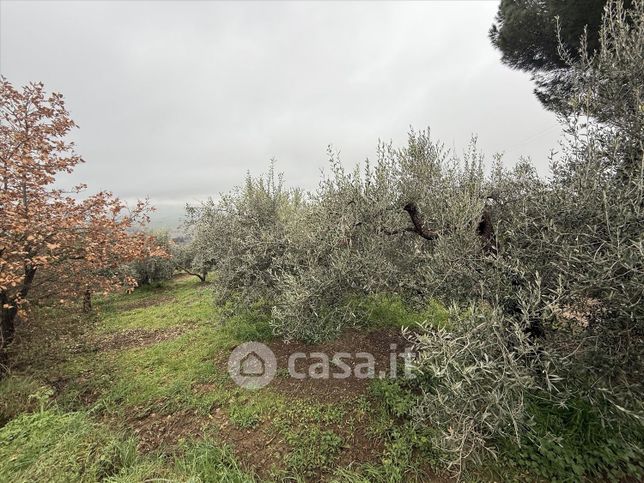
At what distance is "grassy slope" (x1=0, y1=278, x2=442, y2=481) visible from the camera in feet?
14.6

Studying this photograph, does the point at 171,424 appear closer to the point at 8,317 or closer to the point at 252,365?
the point at 252,365

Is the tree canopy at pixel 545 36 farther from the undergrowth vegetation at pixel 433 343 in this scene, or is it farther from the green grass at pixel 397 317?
the green grass at pixel 397 317

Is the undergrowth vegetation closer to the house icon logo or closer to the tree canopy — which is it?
the house icon logo

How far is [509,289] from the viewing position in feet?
12.9

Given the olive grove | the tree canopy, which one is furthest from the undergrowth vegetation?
the tree canopy

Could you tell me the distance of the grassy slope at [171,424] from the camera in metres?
4.46

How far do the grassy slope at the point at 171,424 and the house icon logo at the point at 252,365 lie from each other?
26cm

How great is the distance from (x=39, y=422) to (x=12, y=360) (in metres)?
2.63

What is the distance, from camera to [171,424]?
18.2ft

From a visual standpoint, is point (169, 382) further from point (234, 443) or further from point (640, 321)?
point (640, 321)

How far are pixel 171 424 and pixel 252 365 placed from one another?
198 cm

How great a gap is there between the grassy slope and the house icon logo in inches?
10.3

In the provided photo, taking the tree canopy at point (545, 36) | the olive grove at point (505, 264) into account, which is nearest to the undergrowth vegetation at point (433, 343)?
the olive grove at point (505, 264)

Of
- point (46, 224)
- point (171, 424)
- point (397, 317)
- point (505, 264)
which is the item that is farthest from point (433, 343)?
point (46, 224)
